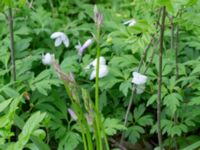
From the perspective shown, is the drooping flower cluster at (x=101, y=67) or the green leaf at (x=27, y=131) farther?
the drooping flower cluster at (x=101, y=67)

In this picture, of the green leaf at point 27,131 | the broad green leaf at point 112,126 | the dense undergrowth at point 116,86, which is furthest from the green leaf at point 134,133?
the green leaf at point 27,131

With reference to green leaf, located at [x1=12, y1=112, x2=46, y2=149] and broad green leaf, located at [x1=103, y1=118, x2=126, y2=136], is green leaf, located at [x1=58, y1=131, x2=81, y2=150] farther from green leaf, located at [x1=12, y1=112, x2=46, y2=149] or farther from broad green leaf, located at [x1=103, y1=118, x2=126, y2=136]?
green leaf, located at [x1=12, y1=112, x2=46, y2=149]

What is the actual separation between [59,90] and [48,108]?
18 centimetres

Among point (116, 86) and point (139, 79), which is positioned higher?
point (139, 79)

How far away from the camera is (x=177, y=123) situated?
2.34 metres

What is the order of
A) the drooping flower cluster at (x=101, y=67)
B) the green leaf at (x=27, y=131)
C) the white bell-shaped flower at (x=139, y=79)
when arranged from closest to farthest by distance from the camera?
the green leaf at (x=27, y=131) < the white bell-shaped flower at (x=139, y=79) < the drooping flower cluster at (x=101, y=67)

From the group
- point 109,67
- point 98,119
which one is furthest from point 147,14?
point 98,119

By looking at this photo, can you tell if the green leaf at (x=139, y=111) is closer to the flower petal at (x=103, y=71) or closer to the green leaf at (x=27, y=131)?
the flower petal at (x=103, y=71)

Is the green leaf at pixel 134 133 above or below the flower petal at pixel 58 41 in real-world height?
below

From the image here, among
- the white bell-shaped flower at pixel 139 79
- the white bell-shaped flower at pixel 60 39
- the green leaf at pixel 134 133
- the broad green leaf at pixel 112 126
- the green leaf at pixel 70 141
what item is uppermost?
the white bell-shaped flower at pixel 60 39

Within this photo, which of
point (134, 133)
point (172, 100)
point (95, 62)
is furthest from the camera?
point (95, 62)

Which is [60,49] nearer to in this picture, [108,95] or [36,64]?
[36,64]

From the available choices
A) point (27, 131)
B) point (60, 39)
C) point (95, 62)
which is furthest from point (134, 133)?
point (60, 39)

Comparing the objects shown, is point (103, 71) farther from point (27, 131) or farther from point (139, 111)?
point (27, 131)
